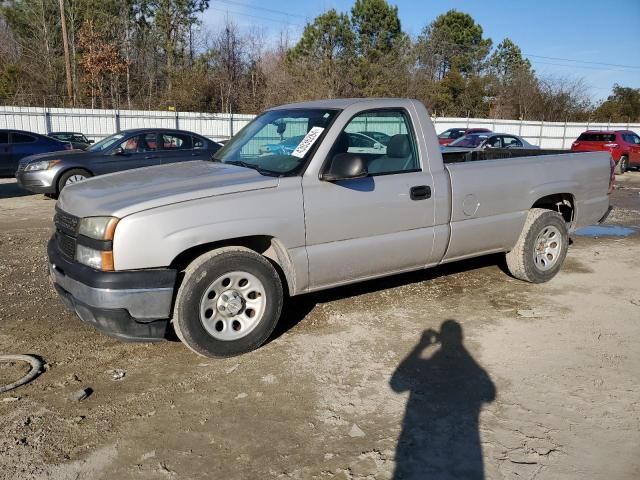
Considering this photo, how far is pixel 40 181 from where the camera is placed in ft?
35.8

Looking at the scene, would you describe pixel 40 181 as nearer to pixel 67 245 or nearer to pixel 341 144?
pixel 67 245

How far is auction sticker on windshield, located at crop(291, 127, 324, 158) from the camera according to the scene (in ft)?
13.8

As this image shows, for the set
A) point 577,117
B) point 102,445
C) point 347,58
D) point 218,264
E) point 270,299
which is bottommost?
point 102,445

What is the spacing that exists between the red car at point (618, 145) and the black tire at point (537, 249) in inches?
664

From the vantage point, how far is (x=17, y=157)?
46.2 feet

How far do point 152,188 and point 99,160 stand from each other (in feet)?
26.3

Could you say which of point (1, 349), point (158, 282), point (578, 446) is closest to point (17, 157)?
point (1, 349)

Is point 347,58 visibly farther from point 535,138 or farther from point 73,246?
point 73,246

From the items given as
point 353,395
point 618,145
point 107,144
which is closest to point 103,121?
point 107,144

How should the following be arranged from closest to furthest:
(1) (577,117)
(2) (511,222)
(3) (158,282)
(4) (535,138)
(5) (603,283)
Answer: (3) (158,282) < (2) (511,222) < (5) (603,283) < (4) (535,138) < (1) (577,117)

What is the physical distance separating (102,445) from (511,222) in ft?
13.7

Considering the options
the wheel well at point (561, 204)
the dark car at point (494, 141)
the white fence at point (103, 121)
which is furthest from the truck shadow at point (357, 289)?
the white fence at point (103, 121)

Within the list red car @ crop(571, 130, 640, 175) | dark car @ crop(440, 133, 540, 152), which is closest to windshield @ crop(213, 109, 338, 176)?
dark car @ crop(440, 133, 540, 152)

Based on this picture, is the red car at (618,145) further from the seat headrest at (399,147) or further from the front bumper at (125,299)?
the front bumper at (125,299)
